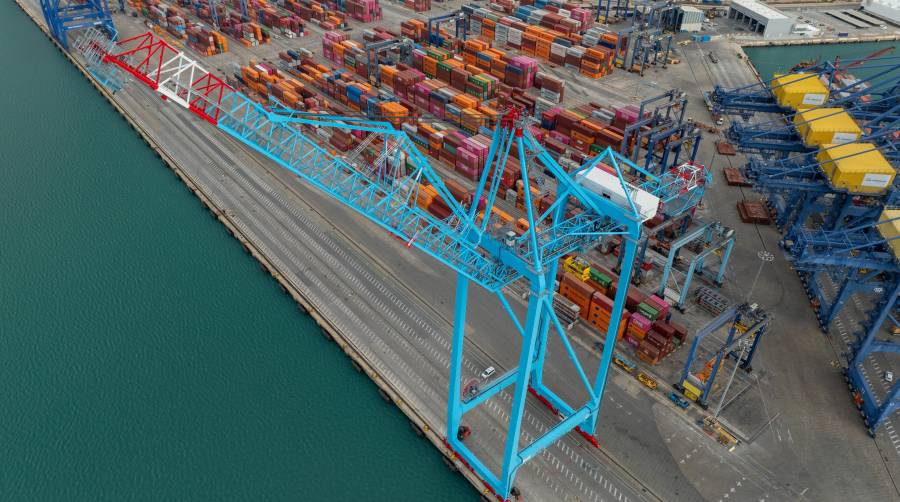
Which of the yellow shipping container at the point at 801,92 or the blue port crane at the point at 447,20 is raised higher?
the yellow shipping container at the point at 801,92

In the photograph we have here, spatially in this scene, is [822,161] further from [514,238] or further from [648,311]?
[514,238]

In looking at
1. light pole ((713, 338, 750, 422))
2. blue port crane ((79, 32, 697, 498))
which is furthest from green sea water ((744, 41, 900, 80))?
blue port crane ((79, 32, 697, 498))

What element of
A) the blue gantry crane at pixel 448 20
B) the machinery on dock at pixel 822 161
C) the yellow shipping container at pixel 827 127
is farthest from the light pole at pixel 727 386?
the blue gantry crane at pixel 448 20

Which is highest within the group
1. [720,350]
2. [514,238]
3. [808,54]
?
[514,238]

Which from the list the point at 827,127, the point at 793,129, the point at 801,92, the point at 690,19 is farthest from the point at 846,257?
the point at 690,19

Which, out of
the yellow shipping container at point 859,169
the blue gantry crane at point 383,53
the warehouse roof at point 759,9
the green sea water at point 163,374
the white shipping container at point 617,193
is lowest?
the green sea water at point 163,374

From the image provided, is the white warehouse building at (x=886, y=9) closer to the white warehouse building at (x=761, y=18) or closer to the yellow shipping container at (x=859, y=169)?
the white warehouse building at (x=761, y=18)

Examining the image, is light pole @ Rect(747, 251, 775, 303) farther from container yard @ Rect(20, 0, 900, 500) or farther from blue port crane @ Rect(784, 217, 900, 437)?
blue port crane @ Rect(784, 217, 900, 437)
